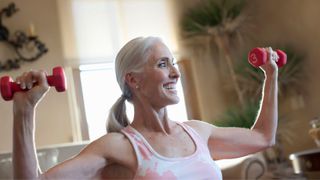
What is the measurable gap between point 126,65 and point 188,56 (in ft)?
9.07

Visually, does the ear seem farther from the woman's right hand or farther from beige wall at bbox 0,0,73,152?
beige wall at bbox 0,0,73,152

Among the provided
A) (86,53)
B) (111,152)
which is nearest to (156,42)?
(111,152)

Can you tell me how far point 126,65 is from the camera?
957mm

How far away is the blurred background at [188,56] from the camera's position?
10.6ft

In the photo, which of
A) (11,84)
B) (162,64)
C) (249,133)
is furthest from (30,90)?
(249,133)

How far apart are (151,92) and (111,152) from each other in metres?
0.16

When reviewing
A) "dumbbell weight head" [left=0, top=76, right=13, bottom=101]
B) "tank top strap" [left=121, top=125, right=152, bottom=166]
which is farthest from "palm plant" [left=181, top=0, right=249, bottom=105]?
"dumbbell weight head" [left=0, top=76, right=13, bottom=101]

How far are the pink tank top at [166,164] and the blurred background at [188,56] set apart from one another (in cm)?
211

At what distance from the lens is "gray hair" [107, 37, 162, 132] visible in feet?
3.10

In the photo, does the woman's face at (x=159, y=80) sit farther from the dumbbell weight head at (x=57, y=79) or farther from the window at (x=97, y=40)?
the window at (x=97, y=40)

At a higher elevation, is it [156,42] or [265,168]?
[156,42]

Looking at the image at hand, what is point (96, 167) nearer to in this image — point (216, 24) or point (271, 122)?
point (271, 122)

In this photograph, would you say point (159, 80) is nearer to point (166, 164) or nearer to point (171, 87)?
point (171, 87)

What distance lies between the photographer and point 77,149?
1.54m
